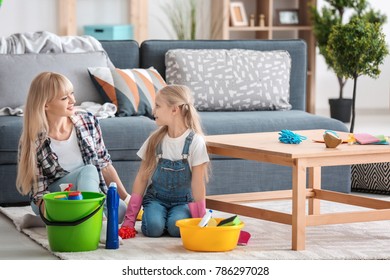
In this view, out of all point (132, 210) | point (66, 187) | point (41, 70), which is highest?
point (41, 70)

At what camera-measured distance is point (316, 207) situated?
4.34 m

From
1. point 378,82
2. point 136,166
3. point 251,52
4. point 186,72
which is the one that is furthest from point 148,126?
point 378,82

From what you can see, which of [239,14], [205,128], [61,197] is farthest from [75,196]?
[239,14]

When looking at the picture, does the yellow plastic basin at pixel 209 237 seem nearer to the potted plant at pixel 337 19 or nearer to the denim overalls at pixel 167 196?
the denim overalls at pixel 167 196

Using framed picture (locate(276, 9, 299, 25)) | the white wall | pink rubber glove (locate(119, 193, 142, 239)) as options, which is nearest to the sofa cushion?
pink rubber glove (locate(119, 193, 142, 239))

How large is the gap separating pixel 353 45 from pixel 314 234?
2.62 metres

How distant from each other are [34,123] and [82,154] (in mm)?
279

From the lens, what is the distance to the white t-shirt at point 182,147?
381 cm

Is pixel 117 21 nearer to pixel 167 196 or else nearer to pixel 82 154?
pixel 82 154

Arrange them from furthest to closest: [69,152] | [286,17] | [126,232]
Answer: [286,17]
[69,152]
[126,232]

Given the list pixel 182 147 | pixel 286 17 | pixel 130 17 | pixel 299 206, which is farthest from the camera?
pixel 286 17

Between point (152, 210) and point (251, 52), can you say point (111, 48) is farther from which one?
point (152, 210)

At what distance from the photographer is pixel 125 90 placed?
5.04 meters

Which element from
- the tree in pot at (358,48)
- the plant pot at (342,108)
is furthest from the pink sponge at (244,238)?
the plant pot at (342,108)
